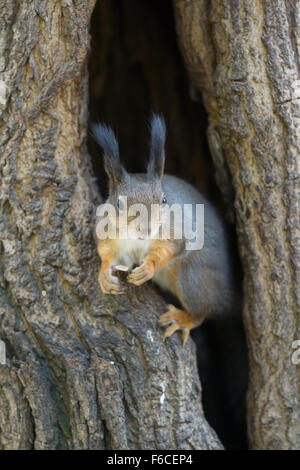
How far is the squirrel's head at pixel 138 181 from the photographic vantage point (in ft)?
5.85

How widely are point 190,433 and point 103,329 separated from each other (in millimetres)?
507

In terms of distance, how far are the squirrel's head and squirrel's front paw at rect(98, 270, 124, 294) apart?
237 millimetres

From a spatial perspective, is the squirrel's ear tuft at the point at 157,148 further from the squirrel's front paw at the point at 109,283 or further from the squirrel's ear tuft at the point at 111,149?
the squirrel's front paw at the point at 109,283

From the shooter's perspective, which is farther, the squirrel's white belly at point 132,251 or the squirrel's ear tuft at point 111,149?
the squirrel's white belly at point 132,251

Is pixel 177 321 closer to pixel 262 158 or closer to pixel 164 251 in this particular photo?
pixel 164 251

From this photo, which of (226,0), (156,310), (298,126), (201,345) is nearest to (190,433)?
(156,310)

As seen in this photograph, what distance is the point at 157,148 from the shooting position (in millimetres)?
1818

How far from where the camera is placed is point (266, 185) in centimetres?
193

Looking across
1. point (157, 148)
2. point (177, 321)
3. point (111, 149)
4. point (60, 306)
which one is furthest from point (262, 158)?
point (60, 306)

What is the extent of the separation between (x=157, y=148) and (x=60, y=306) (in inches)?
26.4

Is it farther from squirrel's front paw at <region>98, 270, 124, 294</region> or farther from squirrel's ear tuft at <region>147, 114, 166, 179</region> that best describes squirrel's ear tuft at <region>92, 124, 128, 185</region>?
squirrel's front paw at <region>98, 270, 124, 294</region>

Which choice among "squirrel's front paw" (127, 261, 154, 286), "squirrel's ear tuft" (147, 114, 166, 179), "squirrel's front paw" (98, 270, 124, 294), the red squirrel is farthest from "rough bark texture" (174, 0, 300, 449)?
"squirrel's front paw" (98, 270, 124, 294)

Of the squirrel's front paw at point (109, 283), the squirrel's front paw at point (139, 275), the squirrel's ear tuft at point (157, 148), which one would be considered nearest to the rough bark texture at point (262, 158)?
the squirrel's ear tuft at point (157, 148)

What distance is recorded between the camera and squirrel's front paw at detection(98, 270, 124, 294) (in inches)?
73.4
